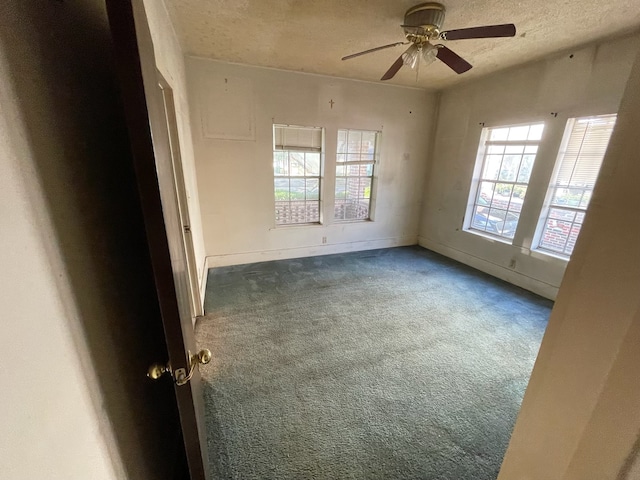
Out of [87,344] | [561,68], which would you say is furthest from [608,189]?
[561,68]

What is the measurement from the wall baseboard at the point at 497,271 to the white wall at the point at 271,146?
36.5 inches

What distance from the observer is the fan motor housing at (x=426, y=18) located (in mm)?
2018

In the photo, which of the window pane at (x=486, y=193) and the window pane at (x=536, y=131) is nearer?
the window pane at (x=536, y=131)

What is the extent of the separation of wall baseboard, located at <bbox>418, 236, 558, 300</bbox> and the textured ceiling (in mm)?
2607

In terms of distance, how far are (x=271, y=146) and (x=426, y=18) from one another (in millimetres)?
2330

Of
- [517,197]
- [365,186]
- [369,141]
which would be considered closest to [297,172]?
[365,186]

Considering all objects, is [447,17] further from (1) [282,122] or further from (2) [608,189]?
(2) [608,189]

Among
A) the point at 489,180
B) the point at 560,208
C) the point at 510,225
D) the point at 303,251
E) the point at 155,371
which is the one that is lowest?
the point at 303,251

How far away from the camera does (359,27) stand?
2.38 m

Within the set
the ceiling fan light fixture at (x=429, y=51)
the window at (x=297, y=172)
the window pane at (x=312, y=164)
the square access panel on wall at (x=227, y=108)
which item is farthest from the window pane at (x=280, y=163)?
the ceiling fan light fixture at (x=429, y=51)

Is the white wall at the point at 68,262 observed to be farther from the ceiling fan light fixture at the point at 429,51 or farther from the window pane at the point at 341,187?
the window pane at the point at 341,187

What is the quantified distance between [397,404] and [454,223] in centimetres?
342

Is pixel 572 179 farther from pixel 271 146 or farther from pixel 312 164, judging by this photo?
pixel 271 146

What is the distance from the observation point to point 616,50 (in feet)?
8.20
